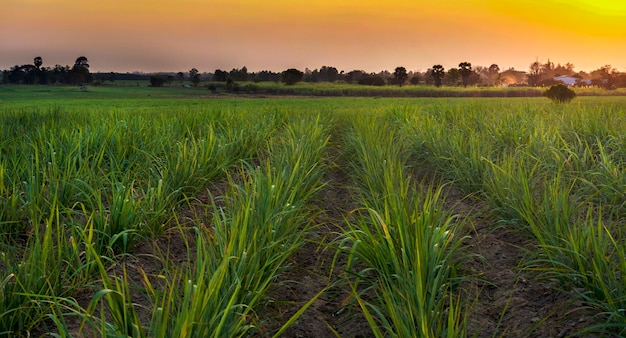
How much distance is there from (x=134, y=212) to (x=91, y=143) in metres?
2.54

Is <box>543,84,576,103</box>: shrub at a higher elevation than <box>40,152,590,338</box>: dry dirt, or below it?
higher

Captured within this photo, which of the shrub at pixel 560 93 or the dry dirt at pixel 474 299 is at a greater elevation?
the shrub at pixel 560 93

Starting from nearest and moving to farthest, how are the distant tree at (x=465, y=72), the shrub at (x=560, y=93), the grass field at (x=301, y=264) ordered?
the grass field at (x=301, y=264), the shrub at (x=560, y=93), the distant tree at (x=465, y=72)

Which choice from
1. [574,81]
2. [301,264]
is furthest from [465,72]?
[301,264]

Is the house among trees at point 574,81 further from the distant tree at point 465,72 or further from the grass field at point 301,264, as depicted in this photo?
the grass field at point 301,264

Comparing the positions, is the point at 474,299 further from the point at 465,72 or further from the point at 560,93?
the point at 465,72

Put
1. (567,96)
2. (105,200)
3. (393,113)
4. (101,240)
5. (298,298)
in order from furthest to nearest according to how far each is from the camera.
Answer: (567,96) < (393,113) < (105,200) < (101,240) < (298,298)

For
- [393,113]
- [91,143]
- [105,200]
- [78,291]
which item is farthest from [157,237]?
[393,113]

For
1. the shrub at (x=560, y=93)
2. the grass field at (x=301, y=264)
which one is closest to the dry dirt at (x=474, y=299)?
the grass field at (x=301, y=264)

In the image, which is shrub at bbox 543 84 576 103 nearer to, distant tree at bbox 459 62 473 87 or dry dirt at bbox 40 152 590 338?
dry dirt at bbox 40 152 590 338

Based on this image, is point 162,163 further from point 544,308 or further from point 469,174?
point 544,308

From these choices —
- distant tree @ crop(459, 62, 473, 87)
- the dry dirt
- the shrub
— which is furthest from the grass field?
distant tree @ crop(459, 62, 473, 87)

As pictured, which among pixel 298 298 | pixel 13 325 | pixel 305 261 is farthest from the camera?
pixel 305 261

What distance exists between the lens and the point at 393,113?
13203mm
